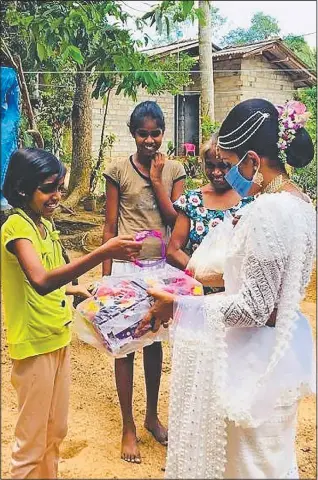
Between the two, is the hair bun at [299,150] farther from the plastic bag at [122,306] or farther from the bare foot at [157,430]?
the bare foot at [157,430]

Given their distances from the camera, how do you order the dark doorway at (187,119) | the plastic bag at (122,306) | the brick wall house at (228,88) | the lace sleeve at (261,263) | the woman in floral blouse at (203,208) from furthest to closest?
the dark doorway at (187,119) → the brick wall house at (228,88) → the woman in floral blouse at (203,208) → the plastic bag at (122,306) → the lace sleeve at (261,263)

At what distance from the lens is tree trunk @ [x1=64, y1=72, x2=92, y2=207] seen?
252 inches

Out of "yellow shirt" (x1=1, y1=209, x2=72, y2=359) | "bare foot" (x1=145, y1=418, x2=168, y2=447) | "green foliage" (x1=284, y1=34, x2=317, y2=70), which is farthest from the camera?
"green foliage" (x1=284, y1=34, x2=317, y2=70)

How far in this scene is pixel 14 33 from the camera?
3.71m

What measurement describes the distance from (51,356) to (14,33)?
2.36 m

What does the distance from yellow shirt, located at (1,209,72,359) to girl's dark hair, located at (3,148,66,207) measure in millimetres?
61

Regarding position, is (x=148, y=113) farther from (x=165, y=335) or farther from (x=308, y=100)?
(x=308, y=100)

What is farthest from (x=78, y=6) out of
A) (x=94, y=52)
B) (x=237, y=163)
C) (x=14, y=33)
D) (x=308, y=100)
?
(x=308, y=100)

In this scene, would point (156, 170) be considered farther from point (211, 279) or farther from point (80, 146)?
point (80, 146)

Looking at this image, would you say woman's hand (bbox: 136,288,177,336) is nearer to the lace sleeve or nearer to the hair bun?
the lace sleeve

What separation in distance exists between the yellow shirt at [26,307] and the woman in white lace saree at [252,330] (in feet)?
1.23

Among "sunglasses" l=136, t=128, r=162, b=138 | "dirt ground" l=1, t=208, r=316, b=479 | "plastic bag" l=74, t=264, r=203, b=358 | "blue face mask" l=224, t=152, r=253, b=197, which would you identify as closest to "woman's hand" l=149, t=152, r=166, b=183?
"sunglasses" l=136, t=128, r=162, b=138

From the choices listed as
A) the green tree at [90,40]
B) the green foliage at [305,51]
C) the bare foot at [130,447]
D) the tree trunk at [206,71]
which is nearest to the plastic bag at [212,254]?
the bare foot at [130,447]

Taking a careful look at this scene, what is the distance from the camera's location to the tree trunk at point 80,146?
6398 millimetres
